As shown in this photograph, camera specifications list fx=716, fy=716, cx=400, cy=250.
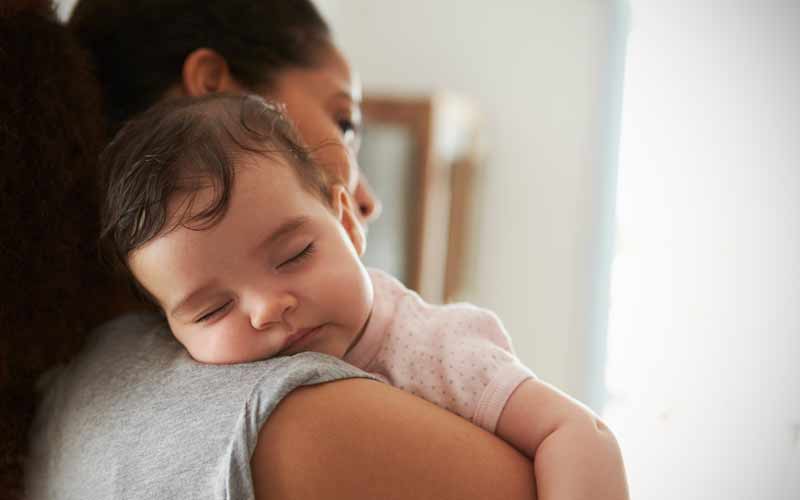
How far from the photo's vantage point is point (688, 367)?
2.05m

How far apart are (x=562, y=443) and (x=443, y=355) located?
0.61 ft

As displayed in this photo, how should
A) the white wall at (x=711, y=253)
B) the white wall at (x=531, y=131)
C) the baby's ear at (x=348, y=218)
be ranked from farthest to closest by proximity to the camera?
the white wall at (x=531, y=131) < the white wall at (x=711, y=253) < the baby's ear at (x=348, y=218)

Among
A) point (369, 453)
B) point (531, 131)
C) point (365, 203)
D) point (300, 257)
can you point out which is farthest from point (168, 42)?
point (531, 131)

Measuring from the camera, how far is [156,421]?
0.68 meters

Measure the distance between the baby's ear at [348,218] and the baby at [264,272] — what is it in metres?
0.05

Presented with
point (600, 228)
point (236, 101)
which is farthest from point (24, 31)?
point (600, 228)

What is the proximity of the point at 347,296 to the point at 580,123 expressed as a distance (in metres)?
2.54

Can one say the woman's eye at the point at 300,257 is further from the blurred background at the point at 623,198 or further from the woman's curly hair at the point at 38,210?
the blurred background at the point at 623,198

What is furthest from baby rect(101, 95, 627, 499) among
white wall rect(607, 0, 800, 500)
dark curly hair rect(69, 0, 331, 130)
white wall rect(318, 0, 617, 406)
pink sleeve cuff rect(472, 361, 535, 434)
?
white wall rect(318, 0, 617, 406)

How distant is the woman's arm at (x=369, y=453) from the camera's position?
1.99 feet

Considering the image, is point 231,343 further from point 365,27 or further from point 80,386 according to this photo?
point 365,27

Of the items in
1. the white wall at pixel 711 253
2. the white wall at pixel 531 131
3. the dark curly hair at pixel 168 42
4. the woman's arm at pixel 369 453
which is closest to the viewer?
the woman's arm at pixel 369 453

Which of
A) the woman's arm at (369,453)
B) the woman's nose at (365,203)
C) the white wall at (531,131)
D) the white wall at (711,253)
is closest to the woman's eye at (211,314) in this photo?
the woman's arm at (369,453)

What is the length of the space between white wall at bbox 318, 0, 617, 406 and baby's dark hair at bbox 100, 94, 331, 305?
7.90 ft
